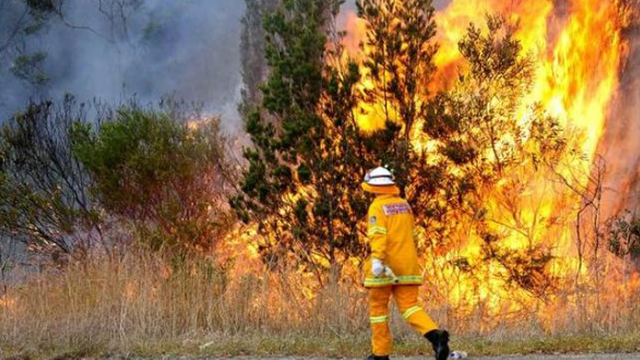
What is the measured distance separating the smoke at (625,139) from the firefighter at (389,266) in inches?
351

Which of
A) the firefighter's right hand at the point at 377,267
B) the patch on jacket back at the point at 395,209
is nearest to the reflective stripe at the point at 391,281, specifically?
the firefighter's right hand at the point at 377,267

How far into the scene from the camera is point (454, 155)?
1488 centimetres

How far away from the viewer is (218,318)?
1073 centimetres

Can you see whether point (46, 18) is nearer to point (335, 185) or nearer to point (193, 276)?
point (335, 185)

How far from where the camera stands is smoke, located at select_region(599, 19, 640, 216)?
51.1ft

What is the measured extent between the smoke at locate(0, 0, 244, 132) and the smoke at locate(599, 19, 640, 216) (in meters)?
21.8

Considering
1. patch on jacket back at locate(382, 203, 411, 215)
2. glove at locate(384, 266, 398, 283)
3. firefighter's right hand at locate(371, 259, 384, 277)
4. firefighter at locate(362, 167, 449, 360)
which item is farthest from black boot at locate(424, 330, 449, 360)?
patch on jacket back at locate(382, 203, 411, 215)

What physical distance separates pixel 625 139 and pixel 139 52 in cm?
2794

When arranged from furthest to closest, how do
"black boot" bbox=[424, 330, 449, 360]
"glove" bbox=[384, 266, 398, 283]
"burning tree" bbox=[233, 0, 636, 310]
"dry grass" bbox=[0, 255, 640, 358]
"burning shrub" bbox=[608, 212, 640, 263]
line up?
"burning tree" bbox=[233, 0, 636, 310]
"burning shrub" bbox=[608, 212, 640, 263]
"dry grass" bbox=[0, 255, 640, 358]
"glove" bbox=[384, 266, 398, 283]
"black boot" bbox=[424, 330, 449, 360]

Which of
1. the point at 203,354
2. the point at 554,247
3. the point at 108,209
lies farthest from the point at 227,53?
the point at 203,354

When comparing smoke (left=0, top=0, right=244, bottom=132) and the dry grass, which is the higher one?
smoke (left=0, top=0, right=244, bottom=132)

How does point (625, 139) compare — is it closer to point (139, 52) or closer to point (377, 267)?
point (377, 267)

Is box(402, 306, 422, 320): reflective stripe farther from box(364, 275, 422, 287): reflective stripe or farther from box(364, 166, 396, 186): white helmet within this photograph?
box(364, 166, 396, 186): white helmet

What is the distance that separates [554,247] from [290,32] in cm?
636
